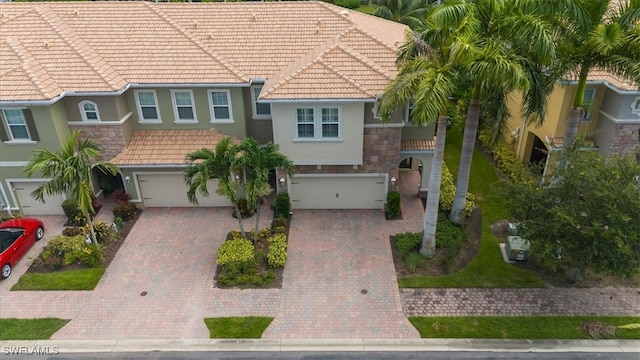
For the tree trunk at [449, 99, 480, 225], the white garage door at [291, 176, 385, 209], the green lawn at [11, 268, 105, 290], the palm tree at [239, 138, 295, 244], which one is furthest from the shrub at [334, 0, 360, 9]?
the green lawn at [11, 268, 105, 290]

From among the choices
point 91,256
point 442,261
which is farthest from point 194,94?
point 442,261

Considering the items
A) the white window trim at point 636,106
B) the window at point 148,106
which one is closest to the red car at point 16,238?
the window at point 148,106

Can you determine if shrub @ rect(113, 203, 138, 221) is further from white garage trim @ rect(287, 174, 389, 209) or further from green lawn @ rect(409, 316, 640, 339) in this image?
green lawn @ rect(409, 316, 640, 339)

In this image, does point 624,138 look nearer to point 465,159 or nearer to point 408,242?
point 465,159

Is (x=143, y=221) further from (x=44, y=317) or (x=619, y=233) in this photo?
(x=619, y=233)

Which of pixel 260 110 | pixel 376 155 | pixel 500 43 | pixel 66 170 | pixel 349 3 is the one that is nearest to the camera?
pixel 500 43

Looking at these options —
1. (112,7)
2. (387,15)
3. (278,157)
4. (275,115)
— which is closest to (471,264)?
(278,157)
